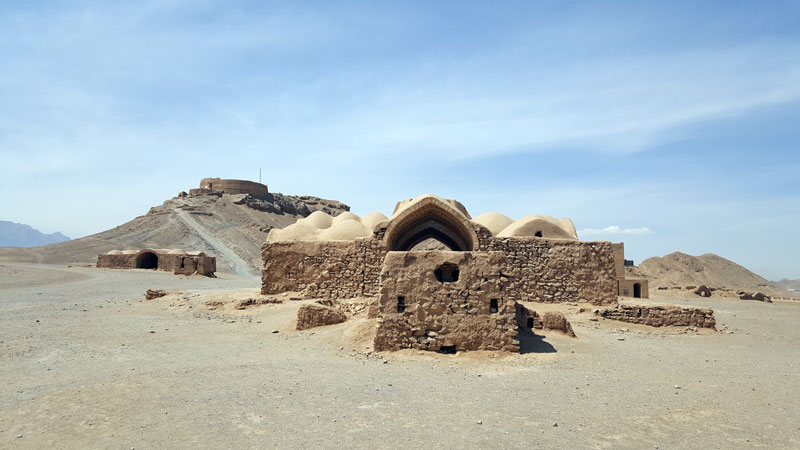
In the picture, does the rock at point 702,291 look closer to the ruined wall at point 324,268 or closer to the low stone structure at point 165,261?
the ruined wall at point 324,268

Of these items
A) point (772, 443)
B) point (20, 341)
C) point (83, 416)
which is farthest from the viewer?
point (20, 341)

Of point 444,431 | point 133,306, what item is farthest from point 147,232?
point 444,431

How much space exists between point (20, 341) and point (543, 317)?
10534 mm

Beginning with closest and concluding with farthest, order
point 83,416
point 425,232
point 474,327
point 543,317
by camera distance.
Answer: point 83,416, point 474,327, point 543,317, point 425,232

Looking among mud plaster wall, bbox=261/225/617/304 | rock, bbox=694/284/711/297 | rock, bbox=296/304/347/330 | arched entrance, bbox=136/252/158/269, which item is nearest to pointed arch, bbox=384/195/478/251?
mud plaster wall, bbox=261/225/617/304

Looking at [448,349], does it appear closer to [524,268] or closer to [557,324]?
[557,324]

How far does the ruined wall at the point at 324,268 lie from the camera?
15102 millimetres

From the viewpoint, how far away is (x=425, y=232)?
19422 millimetres

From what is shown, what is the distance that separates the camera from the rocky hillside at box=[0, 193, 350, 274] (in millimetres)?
43562

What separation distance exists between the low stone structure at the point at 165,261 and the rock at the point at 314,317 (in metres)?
20.9

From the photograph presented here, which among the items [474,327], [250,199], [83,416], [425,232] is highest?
[250,199]

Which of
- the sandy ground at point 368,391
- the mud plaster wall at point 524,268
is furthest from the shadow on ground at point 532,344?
the mud plaster wall at point 524,268

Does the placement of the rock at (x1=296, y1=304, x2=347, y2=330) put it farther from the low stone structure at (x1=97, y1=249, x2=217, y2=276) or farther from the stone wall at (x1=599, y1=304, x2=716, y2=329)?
the low stone structure at (x1=97, y1=249, x2=217, y2=276)

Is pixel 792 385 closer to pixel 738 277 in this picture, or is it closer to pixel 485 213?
pixel 485 213
